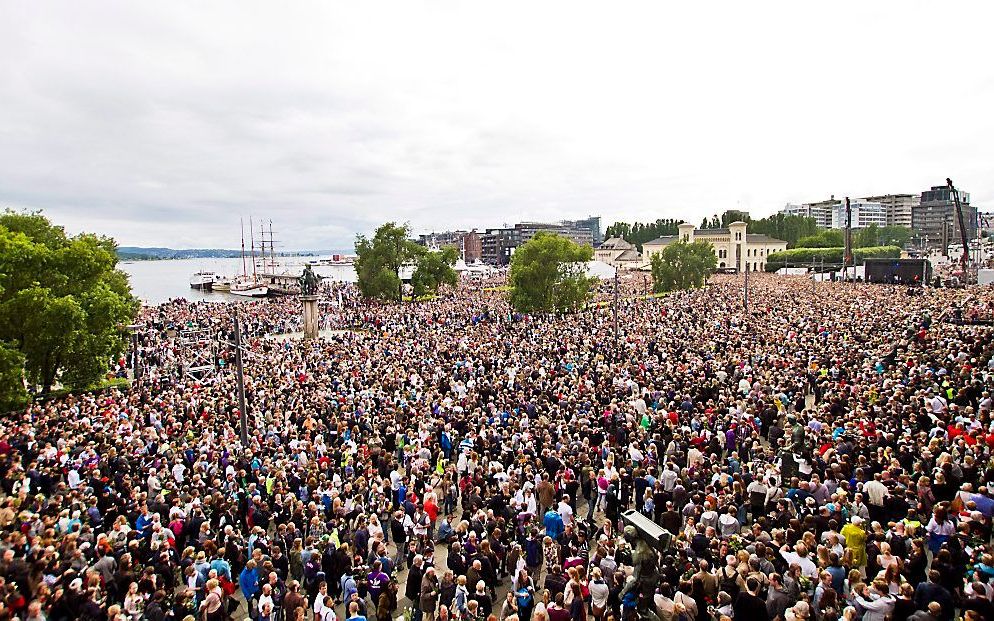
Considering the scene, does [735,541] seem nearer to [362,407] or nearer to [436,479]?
[436,479]

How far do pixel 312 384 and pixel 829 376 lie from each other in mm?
17077

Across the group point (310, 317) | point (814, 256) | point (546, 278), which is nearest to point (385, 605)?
point (310, 317)

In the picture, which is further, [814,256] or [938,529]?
[814,256]

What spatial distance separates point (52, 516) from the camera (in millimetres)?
9555

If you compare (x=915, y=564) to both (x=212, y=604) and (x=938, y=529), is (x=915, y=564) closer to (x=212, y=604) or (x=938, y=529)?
(x=938, y=529)

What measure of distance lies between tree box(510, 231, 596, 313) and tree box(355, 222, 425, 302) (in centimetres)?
1637

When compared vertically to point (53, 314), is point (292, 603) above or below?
below

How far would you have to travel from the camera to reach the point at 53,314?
1888 centimetres

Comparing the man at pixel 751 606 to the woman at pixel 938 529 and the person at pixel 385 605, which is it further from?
the person at pixel 385 605

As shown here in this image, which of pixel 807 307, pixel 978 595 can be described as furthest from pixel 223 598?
pixel 807 307

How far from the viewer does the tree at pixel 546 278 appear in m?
40.4

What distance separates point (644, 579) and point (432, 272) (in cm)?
5008

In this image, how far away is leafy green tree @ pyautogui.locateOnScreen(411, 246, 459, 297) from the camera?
180ft

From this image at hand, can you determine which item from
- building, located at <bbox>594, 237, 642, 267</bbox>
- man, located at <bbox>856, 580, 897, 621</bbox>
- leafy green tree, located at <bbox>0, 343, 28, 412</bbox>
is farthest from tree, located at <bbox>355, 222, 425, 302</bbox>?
building, located at <bbox>594, 237, 642, 267</bbox>
